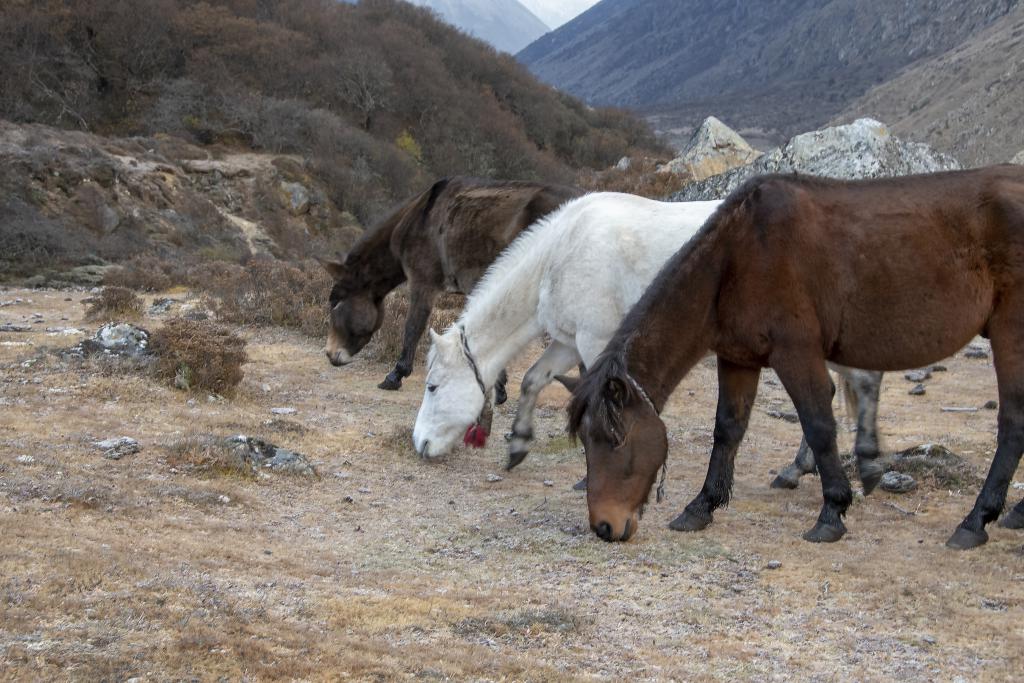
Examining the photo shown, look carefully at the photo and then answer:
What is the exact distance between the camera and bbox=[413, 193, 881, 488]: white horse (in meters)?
5.73

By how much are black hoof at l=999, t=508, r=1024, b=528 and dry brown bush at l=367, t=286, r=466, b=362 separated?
5273 millimetres

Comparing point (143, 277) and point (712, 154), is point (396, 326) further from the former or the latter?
point (712, 154)

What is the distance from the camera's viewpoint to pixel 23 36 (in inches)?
1184

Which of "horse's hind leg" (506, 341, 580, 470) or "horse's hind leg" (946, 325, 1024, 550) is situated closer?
"horse's hind leg" (946, 325, 1024, 550)

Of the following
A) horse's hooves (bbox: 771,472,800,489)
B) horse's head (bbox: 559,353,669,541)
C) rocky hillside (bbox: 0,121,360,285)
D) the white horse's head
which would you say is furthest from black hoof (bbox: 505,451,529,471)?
rocky hillside (bbox: 0,121,360,285)

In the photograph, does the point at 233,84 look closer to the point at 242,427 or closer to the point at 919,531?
the point at 242,427

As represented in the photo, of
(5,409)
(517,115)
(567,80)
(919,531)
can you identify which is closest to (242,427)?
(5,409)

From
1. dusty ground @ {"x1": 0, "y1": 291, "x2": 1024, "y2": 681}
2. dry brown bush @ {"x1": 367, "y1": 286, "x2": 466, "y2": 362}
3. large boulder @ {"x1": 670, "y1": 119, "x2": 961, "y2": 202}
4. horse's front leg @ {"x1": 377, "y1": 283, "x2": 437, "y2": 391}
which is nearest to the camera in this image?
dusty ground @ {"x1": 0, "y1": 291, "x2": 1024, "y2": 681}

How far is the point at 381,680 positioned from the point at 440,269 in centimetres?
609

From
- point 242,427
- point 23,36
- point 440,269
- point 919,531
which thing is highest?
point 23,36

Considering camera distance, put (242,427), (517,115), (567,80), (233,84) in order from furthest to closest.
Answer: (567,80)
(517,115)
(233,84)
(242,427)

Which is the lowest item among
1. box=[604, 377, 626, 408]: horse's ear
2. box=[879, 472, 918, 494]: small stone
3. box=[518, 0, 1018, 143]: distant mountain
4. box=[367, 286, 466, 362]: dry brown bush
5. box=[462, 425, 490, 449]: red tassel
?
box=[367, 286, 466, 362]: dry brown bush

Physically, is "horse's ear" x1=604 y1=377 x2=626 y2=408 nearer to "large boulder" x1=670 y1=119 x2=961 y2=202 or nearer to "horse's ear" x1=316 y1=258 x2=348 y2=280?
"horse's ear" x1=316 y1=258 x2=348 y2=280

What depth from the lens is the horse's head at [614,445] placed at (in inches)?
175
